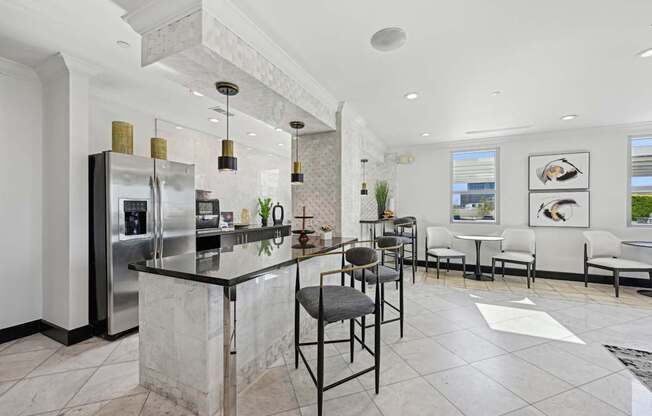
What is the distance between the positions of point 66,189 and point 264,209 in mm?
3122

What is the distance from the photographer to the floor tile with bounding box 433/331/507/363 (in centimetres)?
246

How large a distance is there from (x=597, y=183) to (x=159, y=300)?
21.4ft

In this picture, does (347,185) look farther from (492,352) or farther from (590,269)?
(590,269)

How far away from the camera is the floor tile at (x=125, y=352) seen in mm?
2355

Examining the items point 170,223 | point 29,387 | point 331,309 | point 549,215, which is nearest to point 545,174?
point 549,215

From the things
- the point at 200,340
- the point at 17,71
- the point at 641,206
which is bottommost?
the point at 200,340

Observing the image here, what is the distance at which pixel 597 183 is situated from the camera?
4.83 metres

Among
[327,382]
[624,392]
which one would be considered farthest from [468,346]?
[327,382]

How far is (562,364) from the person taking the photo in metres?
2.32

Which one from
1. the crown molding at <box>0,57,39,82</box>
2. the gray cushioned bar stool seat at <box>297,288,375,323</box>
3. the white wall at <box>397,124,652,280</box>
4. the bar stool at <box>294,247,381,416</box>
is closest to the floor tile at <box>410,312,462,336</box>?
the bar stool at <box>294,247,381,416</box>

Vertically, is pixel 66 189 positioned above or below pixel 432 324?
above

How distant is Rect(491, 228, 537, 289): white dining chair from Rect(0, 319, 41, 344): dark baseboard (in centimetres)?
607

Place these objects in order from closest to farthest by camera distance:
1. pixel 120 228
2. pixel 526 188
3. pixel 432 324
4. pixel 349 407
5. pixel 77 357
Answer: pixel 349 407 < pixel 77 357 < pixel 120 228 < pixel 432 324 < pixel 526 188

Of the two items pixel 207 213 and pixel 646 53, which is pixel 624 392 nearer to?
pixel 646 53
